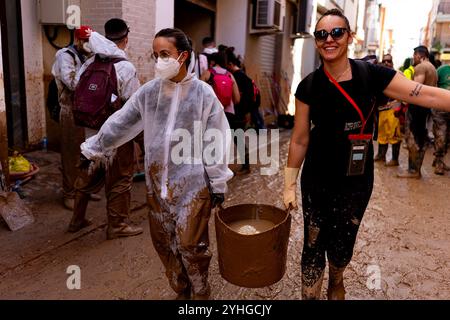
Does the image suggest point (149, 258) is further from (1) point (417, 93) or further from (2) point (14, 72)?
(2) point (14, 72)

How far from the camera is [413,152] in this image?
Result: 7035 millimetres

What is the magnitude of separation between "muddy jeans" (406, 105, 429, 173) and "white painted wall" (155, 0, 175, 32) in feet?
13.3

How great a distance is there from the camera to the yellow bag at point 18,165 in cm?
513

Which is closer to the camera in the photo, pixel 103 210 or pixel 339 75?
pixel 339 75

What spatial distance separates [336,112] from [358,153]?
285 mm

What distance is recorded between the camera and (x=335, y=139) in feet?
8.57

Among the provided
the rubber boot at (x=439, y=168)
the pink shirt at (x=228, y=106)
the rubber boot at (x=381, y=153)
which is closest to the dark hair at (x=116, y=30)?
the pink shirt at (x=228, y=106)

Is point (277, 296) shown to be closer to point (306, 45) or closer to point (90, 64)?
point (90, 64)

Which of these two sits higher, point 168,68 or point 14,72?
point 168,68

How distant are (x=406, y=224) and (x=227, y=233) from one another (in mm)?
3158

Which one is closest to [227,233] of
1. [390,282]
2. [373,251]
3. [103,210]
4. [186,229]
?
[186,229]

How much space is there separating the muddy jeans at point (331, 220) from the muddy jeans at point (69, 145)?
2.79 meters

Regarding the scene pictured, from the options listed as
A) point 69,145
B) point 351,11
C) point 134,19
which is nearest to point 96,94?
point 69,145

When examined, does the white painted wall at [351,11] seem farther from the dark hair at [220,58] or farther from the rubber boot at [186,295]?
the rubber boot at [186,295]
